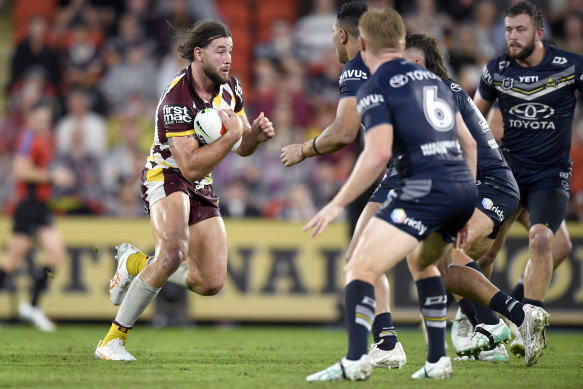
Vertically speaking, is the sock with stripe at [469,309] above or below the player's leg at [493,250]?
below

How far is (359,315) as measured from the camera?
198 inches

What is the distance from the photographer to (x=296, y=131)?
1390 cm

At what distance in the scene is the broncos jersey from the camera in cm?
664

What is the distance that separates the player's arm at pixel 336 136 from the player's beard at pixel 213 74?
94cm

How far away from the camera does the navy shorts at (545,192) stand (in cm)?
742

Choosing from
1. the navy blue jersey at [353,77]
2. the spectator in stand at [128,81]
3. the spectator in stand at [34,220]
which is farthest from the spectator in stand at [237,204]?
the navy blue jersey at [353,77]

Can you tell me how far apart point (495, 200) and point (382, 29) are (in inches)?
86.9

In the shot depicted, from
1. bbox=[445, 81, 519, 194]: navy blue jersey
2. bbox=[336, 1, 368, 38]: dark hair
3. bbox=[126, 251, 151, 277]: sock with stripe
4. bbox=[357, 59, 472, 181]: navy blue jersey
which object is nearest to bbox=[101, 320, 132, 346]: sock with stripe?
bbox=[126, 251, 151, 277]: sock with stripe

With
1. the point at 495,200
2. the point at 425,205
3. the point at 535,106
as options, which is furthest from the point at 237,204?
the point at 425,205

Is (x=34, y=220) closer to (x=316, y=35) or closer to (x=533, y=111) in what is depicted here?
(x=316, y=35)

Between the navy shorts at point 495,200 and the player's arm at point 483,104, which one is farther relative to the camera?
the player's arm at point 483,104

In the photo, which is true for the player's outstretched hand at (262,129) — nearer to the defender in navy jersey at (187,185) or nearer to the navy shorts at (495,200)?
the defender in navy jersey at (187,185)

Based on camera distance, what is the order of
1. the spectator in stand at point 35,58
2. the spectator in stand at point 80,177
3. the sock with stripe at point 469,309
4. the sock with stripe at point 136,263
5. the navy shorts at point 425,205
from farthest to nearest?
the spectator in stand at point 35,58
the spectator in stand at point 80,177
the sock with stripe at point 469,309
the sock with stripe at point 136,263
the navy shorts at point 425,205

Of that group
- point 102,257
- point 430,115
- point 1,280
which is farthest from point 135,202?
point 430,115
